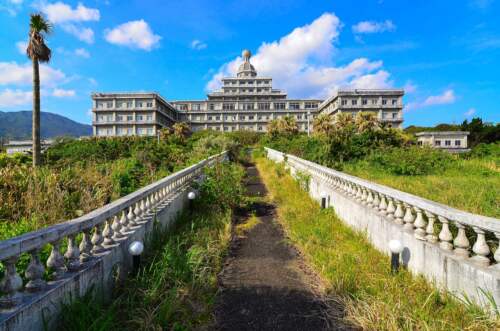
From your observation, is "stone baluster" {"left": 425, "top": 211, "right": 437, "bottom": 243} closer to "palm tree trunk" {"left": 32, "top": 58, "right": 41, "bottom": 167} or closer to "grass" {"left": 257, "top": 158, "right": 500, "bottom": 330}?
"grass" {"left": 257, "top": 158, "right": 500, "bottom": 330}

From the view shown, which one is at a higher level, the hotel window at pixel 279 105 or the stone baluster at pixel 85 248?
the hotel window at pixel 279 105

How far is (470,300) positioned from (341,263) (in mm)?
1572

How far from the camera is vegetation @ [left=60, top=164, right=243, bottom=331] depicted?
235 cm

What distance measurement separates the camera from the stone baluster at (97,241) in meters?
2.91

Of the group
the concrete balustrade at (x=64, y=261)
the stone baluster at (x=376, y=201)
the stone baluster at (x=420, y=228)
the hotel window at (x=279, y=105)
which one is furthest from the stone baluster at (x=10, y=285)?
the hotel window at (x=279, y=105)

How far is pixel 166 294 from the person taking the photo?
9.82 feet

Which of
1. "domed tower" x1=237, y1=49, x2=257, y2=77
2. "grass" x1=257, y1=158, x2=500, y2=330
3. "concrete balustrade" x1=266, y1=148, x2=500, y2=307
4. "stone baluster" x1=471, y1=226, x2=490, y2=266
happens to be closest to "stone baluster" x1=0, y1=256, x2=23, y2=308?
"grass" x1=257, y1=158, x2=500, y2=330

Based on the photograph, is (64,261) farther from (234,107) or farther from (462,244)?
(234,107)

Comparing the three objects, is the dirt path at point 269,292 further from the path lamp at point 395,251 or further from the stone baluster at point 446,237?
the stone baluster at point 446,237

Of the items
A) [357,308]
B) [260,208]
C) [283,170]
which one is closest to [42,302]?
[357,308]

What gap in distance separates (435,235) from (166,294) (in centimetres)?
334

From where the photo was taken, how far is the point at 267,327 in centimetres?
269

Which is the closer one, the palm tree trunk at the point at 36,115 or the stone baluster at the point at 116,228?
the stone baluster at the point at 116,228

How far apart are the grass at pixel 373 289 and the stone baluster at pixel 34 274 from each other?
2.88 metres
